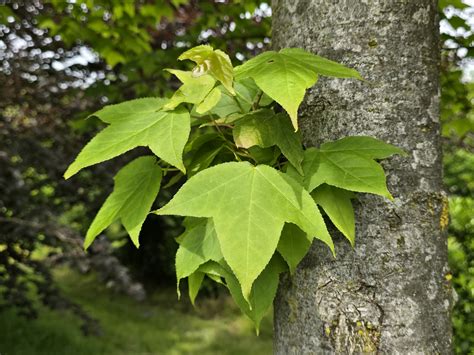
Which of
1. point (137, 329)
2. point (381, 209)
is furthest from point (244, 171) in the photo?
point (137, 329)

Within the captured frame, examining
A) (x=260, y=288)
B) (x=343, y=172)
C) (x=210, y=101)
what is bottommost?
(x=260, y=288)

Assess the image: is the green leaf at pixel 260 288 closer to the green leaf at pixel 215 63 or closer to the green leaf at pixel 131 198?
the green leaf at pixel 131 198

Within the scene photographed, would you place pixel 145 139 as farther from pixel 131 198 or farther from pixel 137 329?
pixel 137 329

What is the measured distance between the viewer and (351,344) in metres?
1.08

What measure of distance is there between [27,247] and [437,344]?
10.4 ft

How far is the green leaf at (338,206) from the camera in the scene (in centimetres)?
105

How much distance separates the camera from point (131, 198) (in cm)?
124

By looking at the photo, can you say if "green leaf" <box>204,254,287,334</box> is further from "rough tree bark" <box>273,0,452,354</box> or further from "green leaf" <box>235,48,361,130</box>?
"green leaf" <box>235,48,361,130</box>

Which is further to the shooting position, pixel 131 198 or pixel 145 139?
pixel 131 198

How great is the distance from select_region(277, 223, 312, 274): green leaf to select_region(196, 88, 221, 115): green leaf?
328 millimetres

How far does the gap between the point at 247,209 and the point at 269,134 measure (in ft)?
0.79

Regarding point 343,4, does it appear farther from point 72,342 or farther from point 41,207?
point 72,342

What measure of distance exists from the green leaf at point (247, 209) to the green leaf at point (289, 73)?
0.53 feet

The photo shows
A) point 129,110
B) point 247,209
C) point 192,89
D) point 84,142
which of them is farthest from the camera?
point 84,142
